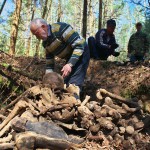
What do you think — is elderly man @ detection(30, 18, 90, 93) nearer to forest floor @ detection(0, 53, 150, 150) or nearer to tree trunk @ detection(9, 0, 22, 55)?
forest floor @ detection(0, 53, 150, 150)

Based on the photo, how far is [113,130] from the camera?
5.10 meters

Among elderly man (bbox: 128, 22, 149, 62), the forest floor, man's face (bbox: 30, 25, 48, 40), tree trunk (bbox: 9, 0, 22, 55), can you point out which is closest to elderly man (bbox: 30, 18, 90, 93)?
man's face (bbox: 30, 25, 48, 40)

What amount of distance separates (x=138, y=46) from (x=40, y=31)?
19.7 feet

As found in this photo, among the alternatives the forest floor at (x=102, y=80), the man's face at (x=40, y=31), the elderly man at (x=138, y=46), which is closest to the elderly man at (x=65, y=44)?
the man's face at (x=40, y=31)

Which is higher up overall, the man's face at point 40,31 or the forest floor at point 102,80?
the man's face at point 40,31

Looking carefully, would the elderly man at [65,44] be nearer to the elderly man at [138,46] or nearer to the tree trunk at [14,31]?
the elderly man at [138,46]

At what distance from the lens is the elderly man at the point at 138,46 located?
10.5m

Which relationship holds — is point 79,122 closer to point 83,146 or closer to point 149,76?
point 83,146

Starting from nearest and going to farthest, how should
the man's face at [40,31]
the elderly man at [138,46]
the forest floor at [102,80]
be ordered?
the man's face at [40,31] → the forest floor at [102,80] → the elderly man at [138,46]

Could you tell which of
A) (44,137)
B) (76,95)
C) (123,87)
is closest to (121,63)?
(123,87)

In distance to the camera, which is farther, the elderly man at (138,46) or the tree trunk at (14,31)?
the tree trunk at (14,31)

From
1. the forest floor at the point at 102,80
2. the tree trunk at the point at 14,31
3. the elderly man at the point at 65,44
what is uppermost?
the tree trunk at the point at 14,31

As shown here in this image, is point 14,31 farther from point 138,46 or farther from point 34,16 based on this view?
point 34,16

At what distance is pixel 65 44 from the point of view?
549cm
